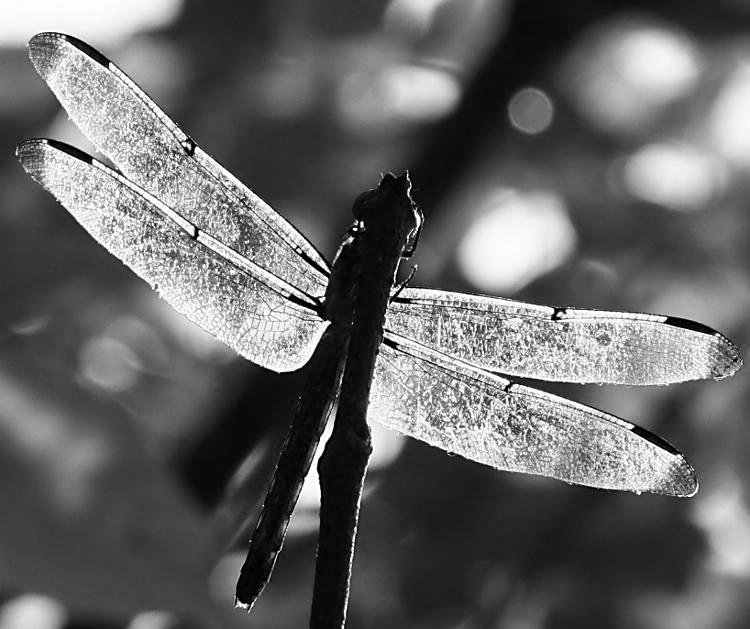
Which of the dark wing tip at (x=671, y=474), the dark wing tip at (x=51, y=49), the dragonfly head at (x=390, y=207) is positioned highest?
the dragonfly head at (x=390, y=207)

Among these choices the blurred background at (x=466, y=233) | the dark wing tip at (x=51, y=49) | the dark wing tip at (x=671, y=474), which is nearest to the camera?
the dark wing tip at (x=51, y=49)

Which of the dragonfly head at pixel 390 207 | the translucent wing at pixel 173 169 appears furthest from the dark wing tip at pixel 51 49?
the dragonfly head at pixel 390 207

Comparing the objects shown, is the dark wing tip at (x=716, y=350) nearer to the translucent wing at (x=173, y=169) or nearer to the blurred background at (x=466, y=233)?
the translucent wing at (x=173, y=169)

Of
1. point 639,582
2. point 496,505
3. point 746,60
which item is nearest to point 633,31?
point 746,60

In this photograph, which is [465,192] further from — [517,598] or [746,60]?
[517,598]

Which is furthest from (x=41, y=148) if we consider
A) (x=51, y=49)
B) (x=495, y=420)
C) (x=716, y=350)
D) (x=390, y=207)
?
(x=716, y=350)

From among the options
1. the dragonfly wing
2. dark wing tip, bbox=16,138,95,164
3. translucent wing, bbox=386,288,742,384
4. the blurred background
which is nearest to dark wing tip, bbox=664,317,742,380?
translucent wing, bbox=386,288,742,384

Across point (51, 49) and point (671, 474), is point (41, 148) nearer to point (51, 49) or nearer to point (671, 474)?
point (51, 49)
